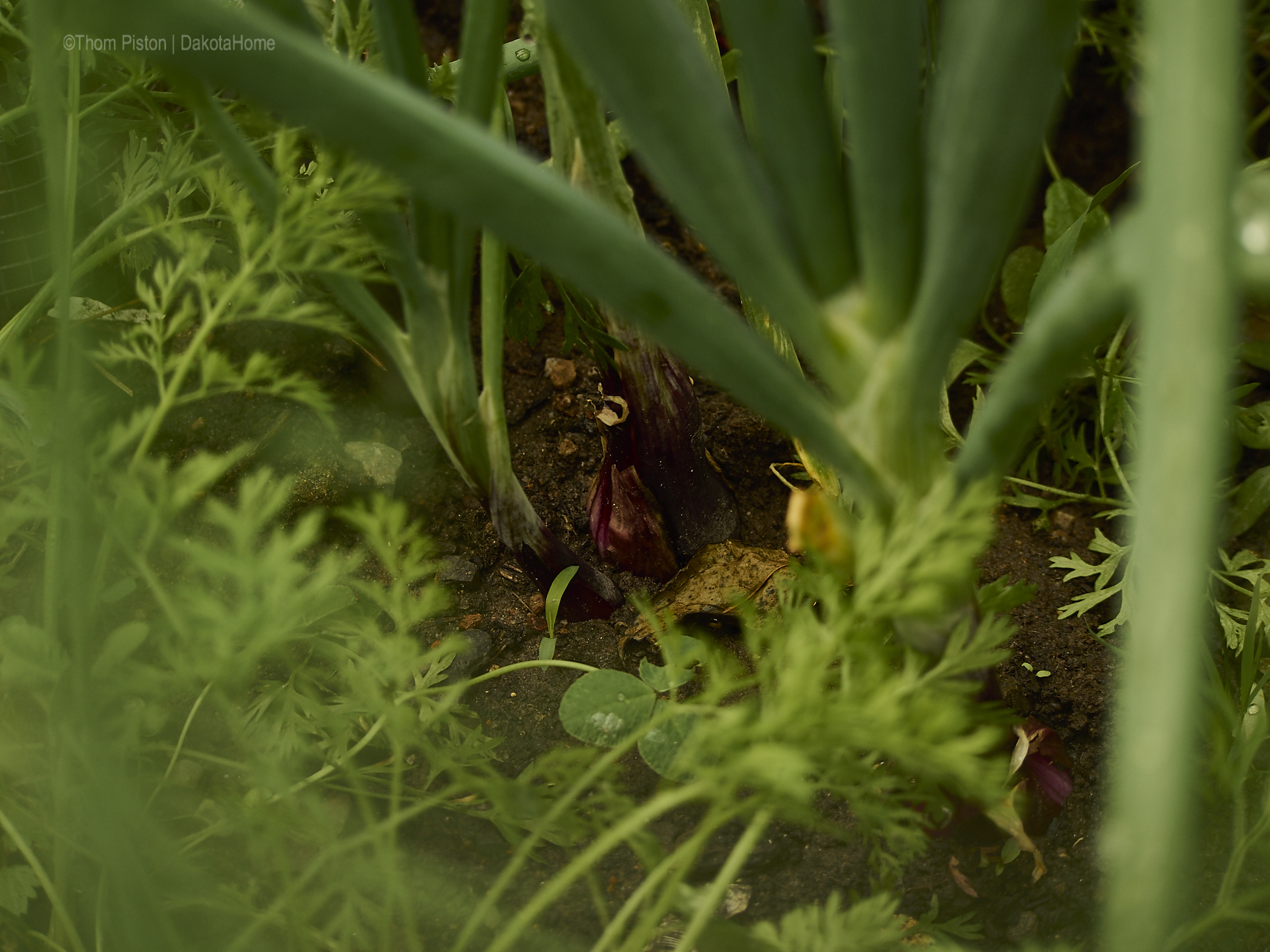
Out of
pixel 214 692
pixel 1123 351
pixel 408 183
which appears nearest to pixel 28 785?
Result: pixel 214 692

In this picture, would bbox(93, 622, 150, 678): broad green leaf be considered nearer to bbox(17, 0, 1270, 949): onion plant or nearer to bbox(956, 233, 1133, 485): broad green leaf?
bbox(17, 0, 1270, 949): onion plant

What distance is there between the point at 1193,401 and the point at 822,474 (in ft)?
1.65

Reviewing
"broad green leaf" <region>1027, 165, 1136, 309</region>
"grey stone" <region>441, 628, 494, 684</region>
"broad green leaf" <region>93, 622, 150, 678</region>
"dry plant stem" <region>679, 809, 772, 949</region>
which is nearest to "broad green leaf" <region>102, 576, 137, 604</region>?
"broad green leaf" <region>93, 622, 150, 678</region>

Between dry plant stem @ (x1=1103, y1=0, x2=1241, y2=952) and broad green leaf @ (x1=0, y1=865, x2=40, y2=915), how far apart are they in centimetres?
60

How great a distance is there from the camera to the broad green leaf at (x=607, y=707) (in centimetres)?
56

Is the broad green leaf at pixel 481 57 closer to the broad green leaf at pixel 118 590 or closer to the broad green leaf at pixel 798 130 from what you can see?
the broad green leaf at pixel 798 130

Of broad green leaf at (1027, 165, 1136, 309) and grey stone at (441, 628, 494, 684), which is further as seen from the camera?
grey stone at (441, 628, 494, 684)

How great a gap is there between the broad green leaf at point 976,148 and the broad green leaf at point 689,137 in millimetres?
49

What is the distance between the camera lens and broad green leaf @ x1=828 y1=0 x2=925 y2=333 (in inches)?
13.3

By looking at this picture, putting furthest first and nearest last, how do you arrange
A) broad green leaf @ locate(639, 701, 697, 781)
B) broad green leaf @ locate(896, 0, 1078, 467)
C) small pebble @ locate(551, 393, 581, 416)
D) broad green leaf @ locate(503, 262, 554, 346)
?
small pebble @ locate(551, 393, 581, 416), broad green leaf @ locate(503, 262, 554, 346), broad green leaf @ locate(639, 701, 697, 781), broad green leaf @ locate(896, 0, 1078, 467)

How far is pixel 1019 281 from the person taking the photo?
A: 98 cm

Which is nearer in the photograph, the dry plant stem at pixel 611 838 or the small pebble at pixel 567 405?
the dry plant stem at pixel 611 838

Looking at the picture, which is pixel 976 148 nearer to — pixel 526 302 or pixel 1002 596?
pixel 1002 596

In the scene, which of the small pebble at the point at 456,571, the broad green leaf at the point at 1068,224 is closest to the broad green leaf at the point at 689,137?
the broad green leaf at the point at 1068,224
